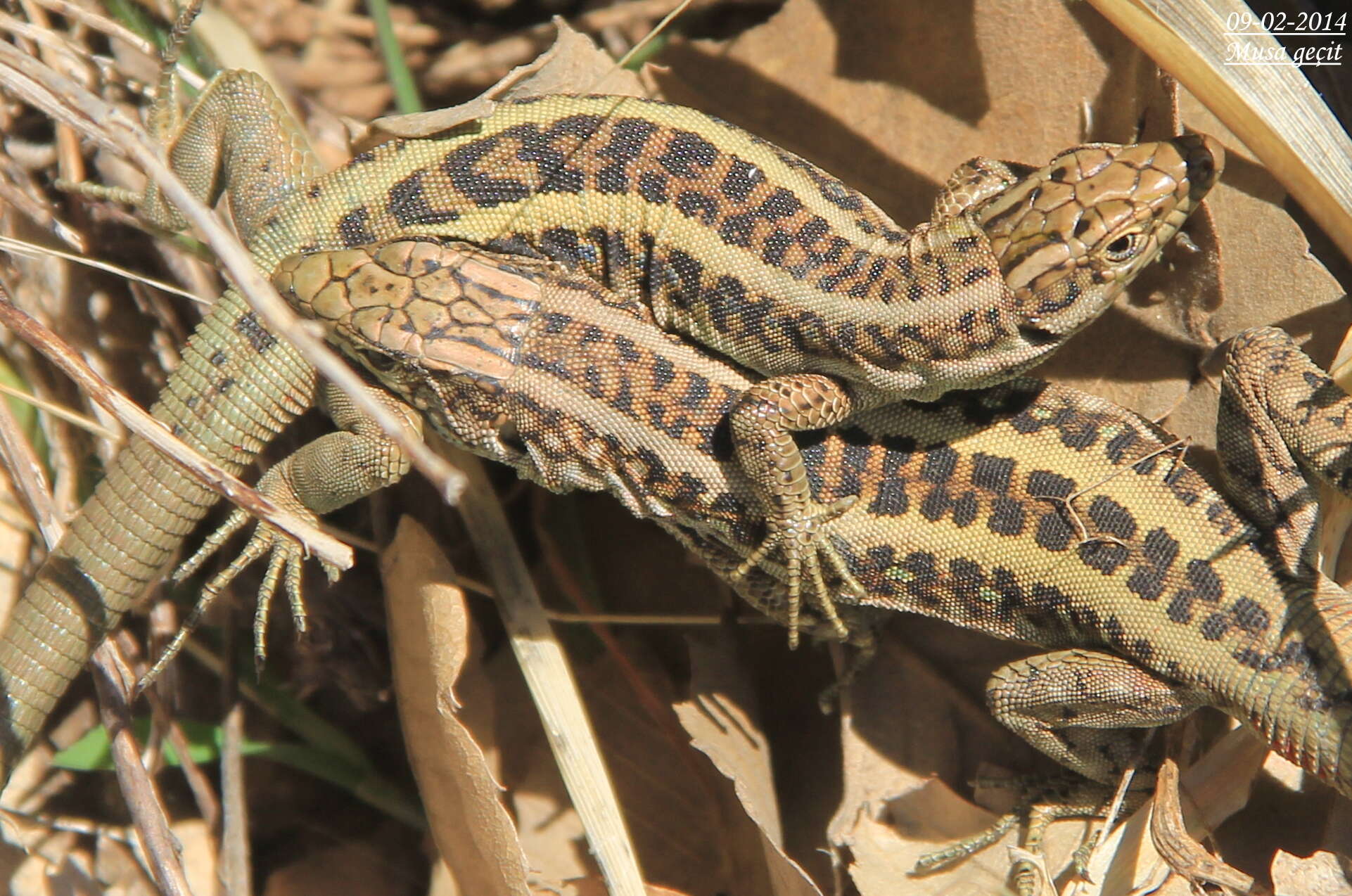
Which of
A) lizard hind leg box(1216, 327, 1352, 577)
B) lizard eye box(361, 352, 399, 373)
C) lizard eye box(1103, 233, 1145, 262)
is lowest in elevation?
lizard hind leg box(1216, 327, 1352, 577)

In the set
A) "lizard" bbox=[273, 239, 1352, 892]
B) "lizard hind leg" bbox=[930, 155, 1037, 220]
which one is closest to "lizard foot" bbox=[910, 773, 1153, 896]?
"lizard" bbox=[273, 239, 1352, 892]

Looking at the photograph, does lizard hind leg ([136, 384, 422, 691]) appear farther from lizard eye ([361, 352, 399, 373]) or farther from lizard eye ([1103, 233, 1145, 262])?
lizard eye ([1103, 233, 1145, 262])

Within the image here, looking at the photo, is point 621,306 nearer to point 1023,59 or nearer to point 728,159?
point 728,159

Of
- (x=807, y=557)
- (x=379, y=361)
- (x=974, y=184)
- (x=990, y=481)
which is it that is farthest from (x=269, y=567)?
(x=974, y=184)

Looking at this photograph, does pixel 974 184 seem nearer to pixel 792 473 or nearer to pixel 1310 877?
pixel 792 473

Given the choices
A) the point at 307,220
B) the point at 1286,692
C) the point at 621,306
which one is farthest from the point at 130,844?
the point at 1286,692

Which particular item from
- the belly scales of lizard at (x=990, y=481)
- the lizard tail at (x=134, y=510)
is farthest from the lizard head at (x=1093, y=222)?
the lizard tail at (x=134, y=510)

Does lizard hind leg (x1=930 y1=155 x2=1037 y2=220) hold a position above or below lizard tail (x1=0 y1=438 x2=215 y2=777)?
above

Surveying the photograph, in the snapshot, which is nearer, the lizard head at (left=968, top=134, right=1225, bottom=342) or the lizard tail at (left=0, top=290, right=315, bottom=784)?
the lizard head at (left=968, top=134, right=1225, bottom=342)
